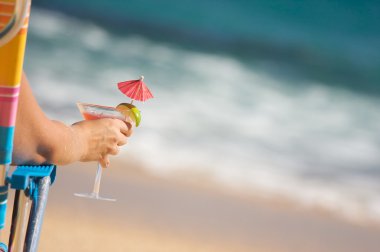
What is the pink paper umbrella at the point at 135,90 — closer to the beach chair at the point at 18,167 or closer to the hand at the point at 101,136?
the hand at the point at 101,136

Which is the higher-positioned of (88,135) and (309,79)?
(309,79)

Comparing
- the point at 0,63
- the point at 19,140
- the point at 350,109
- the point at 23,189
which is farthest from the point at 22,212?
the point at 350,109

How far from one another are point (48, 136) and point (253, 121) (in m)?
2.68

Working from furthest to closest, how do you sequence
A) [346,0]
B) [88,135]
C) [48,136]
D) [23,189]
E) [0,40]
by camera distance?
[346,0], [88,135], [48,136], [23,189], [0,40]

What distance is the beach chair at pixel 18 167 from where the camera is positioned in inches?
59.6

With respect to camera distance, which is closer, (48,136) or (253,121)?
(48,136)

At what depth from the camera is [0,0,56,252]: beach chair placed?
1514 mm

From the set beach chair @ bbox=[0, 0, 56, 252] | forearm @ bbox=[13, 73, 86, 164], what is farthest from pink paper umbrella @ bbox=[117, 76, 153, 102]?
beach chair @ bbox=[0, 0, 56, 252]

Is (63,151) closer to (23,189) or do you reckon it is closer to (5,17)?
(23,189)

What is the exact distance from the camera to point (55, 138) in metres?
1.95

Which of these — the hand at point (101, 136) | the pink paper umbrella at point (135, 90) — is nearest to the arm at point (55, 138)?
the hand at point (101, 136)

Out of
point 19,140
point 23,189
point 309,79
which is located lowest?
point 23,189

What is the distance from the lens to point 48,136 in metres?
1.91

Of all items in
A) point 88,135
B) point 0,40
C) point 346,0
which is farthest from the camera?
point 346,0
